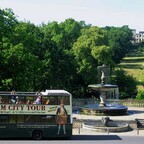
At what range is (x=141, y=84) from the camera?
3890 inches

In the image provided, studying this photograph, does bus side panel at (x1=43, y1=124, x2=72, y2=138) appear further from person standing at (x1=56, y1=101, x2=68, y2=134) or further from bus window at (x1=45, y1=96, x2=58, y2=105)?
bus window at (x1=45, y1=96, x2=58, y2=105)

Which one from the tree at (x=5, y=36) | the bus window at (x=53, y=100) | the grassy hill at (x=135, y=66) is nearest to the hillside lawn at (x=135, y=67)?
the grassy hill at (x=135, y=66)

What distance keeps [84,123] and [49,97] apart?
751cm

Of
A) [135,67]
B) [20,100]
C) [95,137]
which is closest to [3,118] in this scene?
[20,100]

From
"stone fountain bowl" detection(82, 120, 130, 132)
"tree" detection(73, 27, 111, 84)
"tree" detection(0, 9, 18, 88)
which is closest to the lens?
"stone fountain bowl" detection(82, 120, 130, 132)

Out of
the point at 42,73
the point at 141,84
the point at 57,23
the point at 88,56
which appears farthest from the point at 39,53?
the point at 141,84

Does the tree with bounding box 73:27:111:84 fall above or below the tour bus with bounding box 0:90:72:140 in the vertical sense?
above

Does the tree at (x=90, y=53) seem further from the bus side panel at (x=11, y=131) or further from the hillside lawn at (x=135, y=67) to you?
the bus side panel at (x=11, y=131)

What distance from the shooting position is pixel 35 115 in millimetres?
30516

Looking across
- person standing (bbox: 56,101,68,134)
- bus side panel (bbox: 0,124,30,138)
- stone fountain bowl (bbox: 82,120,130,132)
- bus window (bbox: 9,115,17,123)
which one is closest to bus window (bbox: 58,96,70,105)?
person standing (bbox: 56,101,68,134)

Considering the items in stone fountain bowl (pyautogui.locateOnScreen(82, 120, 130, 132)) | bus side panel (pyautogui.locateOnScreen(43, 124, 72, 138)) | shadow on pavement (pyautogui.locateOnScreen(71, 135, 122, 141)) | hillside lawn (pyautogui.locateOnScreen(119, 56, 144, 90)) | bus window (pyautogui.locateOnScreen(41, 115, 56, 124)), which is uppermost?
hillside lawn (pyautogui.locateOnScreen(119, 56, 144, 90))

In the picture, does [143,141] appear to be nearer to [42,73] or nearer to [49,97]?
[49,97]

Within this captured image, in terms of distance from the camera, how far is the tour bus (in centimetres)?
3017

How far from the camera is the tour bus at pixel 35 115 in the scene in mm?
30172
